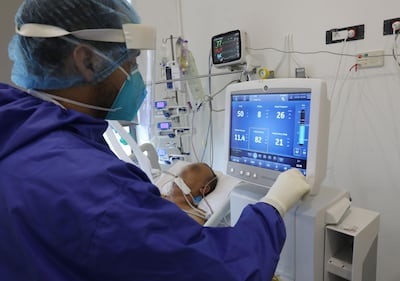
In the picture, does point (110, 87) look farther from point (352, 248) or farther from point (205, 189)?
point (205, 189)

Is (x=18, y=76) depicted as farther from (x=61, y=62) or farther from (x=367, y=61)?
(x=367, y=61)

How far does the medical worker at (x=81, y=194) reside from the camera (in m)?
0.61

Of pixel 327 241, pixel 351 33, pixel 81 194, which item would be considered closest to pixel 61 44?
pixel 81 194

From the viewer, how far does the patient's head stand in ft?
6.43

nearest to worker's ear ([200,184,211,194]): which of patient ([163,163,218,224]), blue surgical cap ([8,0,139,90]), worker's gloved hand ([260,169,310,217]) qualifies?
patient ([163,163,218,224])

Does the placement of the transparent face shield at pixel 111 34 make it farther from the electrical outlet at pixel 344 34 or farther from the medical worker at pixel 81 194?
the electrical outlet at pixel 344 34

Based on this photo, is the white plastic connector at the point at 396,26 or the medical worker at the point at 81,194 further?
the white plastic connector at the point at 396,26

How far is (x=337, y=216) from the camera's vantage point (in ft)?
3.62

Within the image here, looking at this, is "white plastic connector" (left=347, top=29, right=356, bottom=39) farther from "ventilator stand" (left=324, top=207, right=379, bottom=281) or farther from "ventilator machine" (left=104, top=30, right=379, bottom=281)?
"ventilator stand" (left=324, top=207, right=379, bottom=281)

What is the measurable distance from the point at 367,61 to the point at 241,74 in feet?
2.88

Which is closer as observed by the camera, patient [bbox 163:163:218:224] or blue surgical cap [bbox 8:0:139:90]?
blue surgical cap [bbox 8:0:139:90]

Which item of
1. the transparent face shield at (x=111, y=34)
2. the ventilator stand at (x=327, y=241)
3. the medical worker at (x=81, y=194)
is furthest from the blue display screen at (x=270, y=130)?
the transparent face shield at (x=111, y=34)

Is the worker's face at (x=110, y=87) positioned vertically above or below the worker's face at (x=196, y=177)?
above

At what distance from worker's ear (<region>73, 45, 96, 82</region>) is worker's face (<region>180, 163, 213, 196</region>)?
4.01 feet
